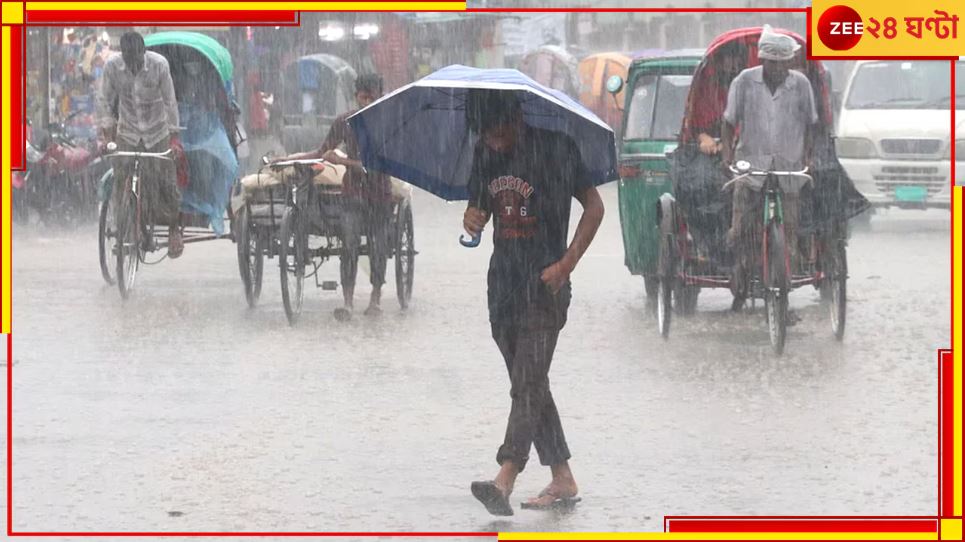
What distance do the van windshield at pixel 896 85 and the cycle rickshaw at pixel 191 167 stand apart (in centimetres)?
821

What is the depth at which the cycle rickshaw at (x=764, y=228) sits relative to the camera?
11.9m

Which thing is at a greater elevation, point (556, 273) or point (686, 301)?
point (556, 273)

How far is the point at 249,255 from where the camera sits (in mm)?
13648

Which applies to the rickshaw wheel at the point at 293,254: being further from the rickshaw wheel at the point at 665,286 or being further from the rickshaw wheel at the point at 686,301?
the rickshaw wheel at the point at 686,301

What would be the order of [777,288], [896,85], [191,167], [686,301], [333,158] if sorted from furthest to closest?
[896,85]
[191,167]
[686,301]
[333,158]
[777,288]

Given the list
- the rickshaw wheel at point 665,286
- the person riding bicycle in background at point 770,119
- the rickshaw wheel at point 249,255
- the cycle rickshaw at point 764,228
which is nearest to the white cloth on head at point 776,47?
the person riding bicycle in background at point 770,119

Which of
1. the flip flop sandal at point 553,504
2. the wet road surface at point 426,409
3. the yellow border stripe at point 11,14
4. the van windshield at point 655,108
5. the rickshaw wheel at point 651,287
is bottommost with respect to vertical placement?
the wet road surface at point 426,409

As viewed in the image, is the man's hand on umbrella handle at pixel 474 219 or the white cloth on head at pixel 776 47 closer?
the man's hand on umbrella handle at pixel 474 219

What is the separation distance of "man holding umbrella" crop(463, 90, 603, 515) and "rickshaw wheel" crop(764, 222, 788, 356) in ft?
14.9

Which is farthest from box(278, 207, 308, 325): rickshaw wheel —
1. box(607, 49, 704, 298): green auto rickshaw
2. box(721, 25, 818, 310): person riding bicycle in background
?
box(721, 25, 818, 310): person riding bicycle in background

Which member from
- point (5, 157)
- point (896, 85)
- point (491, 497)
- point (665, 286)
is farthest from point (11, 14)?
point (896, 85)

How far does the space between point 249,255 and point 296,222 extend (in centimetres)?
55

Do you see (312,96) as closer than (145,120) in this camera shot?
No

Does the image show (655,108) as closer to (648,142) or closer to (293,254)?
(648,142)
